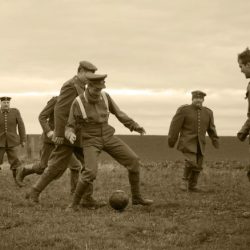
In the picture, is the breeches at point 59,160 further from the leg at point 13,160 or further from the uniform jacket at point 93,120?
the leg at point 13,160

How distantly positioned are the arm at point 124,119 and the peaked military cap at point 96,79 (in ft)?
1.54

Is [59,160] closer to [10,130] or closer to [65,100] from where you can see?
[65,100]

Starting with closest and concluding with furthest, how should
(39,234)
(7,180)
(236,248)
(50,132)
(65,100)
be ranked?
1. (236,248)
2. (39,234)
3. (65,100)
4. (50,132)
5. (7,180)

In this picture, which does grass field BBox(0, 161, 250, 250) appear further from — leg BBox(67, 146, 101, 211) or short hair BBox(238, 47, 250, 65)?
short hair BBox(238, 47, 250, 65)

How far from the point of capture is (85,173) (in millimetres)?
10727

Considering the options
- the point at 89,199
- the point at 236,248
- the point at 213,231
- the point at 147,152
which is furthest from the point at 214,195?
the point at 147,152

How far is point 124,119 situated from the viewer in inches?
432

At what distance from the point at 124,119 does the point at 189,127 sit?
4041 mm

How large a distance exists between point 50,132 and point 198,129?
3.50 meters

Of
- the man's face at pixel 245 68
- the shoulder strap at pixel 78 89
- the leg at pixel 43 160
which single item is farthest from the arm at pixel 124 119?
the leg at pixel 43 160

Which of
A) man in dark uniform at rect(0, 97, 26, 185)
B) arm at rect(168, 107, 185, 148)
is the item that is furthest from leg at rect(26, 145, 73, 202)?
man in dark uniform at rect(0, 97, 26, 185)

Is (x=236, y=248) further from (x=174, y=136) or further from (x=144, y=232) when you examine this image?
(x=174, y=136)

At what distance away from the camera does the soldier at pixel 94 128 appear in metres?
10.7

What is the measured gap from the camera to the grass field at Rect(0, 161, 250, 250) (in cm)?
831
